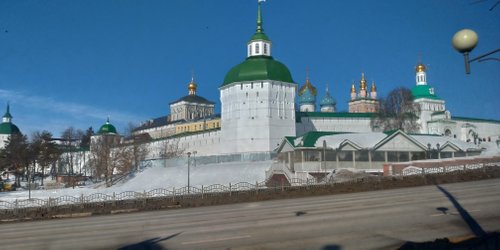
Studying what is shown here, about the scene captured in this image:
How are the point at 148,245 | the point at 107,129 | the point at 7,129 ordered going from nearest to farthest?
the point at 148,245
the point at 107,129
the point at 7,129

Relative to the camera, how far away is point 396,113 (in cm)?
6969

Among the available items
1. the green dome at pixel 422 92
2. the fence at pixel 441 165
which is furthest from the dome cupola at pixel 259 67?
the green dome at pixel 422 92

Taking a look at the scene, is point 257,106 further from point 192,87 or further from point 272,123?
point 192,87

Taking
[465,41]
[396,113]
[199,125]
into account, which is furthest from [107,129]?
[465,41]

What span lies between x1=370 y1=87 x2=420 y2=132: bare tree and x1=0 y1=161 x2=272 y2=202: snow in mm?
31794

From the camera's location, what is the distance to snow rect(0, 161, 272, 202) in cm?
3891

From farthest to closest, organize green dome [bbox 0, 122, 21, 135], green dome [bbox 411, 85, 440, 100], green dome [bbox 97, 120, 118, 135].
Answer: green dome [bbox 0, 122, 21, 135]
green dome [bbox 97, 120, 118, 135]
green dome [bbox 411, 85, 440, 100]

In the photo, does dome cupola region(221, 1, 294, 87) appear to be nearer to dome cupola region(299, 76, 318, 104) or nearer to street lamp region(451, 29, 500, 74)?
dome cupola region(299, 76, 318, 104)

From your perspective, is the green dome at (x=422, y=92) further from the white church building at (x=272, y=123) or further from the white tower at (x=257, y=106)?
the white tower at (x=257, y=106)

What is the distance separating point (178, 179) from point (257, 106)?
1975 cm

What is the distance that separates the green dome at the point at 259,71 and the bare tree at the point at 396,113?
1774cm

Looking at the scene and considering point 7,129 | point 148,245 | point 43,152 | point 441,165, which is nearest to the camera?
point 148,245

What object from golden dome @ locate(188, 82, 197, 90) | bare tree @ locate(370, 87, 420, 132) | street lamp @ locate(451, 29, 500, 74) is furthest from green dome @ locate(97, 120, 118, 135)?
street lamp @ locate(451, 29, 500, 74)

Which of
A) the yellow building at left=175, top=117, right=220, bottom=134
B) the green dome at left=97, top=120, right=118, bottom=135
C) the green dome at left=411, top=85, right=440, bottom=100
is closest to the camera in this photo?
the green dome at left=411, top=85, right=440, bottom=100
